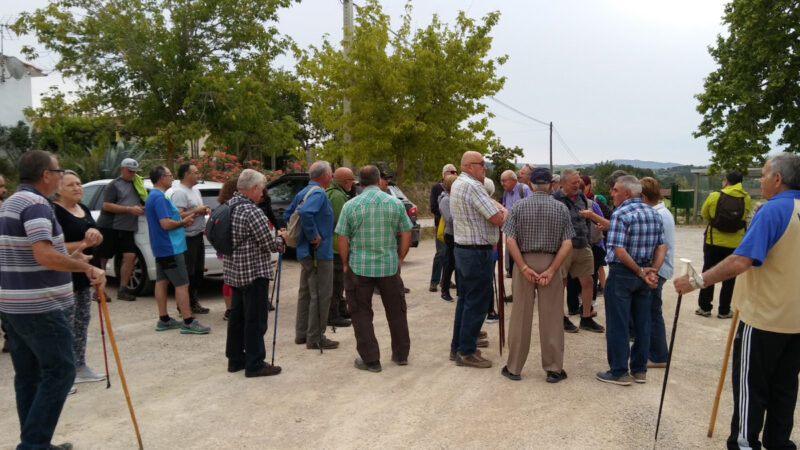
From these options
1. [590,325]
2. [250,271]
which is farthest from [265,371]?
[590,325]

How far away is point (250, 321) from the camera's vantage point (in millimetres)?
5234

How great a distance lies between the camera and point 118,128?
1777 centimetres

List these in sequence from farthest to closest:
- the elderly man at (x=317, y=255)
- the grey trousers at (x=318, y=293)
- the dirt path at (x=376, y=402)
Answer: the grey trousers at (x=318, y=293) < the elderly man at (x=317, y=255) < the dirt path at (x=376, y=402)

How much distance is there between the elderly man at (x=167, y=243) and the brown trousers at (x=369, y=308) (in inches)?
86.1

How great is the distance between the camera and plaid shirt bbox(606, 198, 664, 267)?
506 cm

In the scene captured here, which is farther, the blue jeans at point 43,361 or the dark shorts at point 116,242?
the dark shorts at point 116,242

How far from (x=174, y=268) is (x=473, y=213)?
11.5 ft

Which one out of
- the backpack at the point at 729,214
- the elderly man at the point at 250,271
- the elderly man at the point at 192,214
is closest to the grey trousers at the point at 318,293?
the elderly man at the point at 250,271

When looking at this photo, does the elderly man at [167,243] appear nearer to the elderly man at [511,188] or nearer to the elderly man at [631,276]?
the elderly man at [511,188]

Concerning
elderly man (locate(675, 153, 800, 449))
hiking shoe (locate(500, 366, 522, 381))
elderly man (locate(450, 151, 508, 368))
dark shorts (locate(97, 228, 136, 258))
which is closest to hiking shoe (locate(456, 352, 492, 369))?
elderly man (locate(450, 151, 508, 368))

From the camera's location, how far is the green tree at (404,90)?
16375 mm

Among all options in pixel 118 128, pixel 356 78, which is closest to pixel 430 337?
pixel 356 78

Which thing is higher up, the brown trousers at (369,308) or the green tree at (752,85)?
the green tree at (752,85)

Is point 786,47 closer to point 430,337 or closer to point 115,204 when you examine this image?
point 430,337
